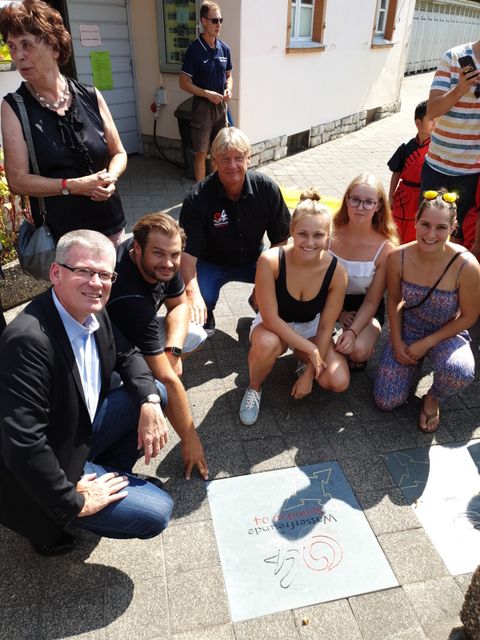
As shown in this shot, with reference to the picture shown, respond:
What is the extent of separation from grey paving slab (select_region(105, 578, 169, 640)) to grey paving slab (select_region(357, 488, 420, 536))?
1113mm

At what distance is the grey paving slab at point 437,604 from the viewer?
2.13 meters

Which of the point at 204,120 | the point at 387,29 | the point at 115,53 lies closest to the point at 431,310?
the point at 204,120

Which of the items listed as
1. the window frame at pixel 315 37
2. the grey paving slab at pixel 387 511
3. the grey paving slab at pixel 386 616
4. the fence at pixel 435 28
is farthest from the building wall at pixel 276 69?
the fence at pixel 435 28

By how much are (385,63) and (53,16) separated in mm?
10741

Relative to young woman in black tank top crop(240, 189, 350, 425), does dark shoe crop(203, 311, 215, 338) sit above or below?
below

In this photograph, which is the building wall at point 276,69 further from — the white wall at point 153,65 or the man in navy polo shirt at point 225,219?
the man in navy polo shirt at point 225,219

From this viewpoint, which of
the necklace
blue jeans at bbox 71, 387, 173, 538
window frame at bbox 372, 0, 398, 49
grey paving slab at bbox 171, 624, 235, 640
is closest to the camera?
grey paving slab at bbox 171, 624, 235, 640

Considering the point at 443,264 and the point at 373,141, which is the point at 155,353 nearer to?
the point at 443,264

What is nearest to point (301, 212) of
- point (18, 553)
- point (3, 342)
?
point (3, 342)

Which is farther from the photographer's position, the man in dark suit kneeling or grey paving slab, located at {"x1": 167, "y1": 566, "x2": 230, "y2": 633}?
grey paving slab, located at {"x1": 167, "y1": 566, "x2": 230, "y2": 633}

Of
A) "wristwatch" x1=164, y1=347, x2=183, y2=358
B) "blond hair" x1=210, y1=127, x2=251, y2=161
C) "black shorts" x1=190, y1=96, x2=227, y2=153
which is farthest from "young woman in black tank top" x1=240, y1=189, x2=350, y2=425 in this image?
"black shorts" x1=190, y1=96, x2=227, y2=153

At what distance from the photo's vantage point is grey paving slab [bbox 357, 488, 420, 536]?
8.48 feet

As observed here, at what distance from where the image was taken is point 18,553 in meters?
2.41

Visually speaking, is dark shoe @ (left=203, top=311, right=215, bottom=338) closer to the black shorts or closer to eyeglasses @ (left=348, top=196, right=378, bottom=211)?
eyeglasses @ (left=348, top=196, right=378, bottom=211)
